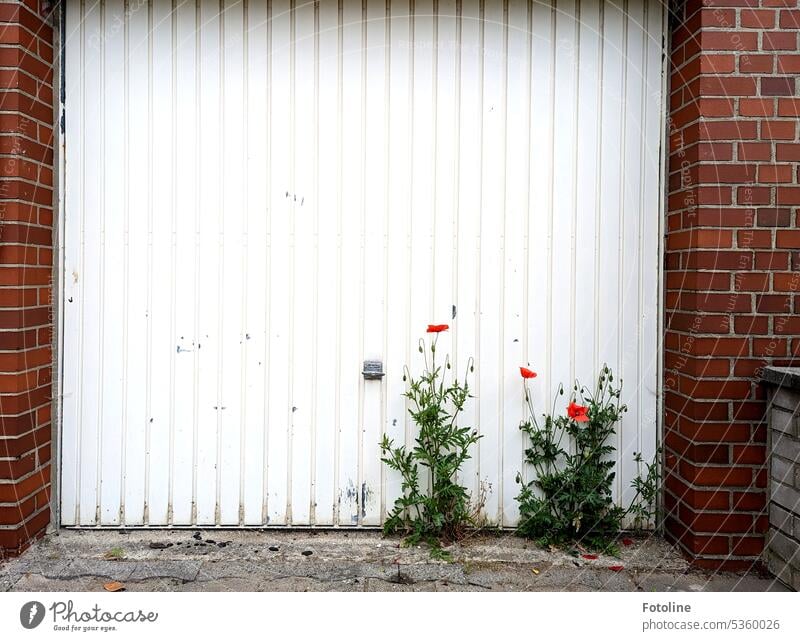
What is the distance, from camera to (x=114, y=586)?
8.89 feet

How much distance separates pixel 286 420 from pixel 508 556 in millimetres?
1159

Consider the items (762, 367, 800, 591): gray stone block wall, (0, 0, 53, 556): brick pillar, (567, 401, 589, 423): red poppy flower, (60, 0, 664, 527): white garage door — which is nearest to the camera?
(762, 367, 800, 591): gray stone block wall

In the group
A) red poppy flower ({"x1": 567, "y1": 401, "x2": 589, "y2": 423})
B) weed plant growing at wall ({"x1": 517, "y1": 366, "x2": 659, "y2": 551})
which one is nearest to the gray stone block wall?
weed plant growing at wall ({"x1": 517, "y1": 366, "x2": 659, "y2": 551})

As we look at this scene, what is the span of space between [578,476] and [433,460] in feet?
2.17

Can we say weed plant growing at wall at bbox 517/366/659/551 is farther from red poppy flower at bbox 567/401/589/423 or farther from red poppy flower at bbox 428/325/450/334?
red poppy flower at bbox 428/325/450/334

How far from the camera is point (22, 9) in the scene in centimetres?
288

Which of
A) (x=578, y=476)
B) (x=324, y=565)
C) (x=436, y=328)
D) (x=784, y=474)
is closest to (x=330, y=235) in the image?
(x=436, y=328)

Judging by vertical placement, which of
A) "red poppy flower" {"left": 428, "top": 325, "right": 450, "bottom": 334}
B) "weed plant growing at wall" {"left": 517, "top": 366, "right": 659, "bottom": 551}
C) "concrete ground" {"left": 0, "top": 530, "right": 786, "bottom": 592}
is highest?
"red poppy flower" {"left": 428, "top": 325, "right": 450, "bottom": 334}

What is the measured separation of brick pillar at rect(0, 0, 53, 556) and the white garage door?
152 mm

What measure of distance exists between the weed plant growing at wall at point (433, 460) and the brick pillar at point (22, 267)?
153 centimetres

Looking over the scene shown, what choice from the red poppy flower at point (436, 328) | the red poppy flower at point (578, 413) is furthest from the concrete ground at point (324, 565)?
the red poppy flower at point (436, 328)

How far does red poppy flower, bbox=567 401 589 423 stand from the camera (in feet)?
9.90

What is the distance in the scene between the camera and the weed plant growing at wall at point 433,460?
10.0 ft
